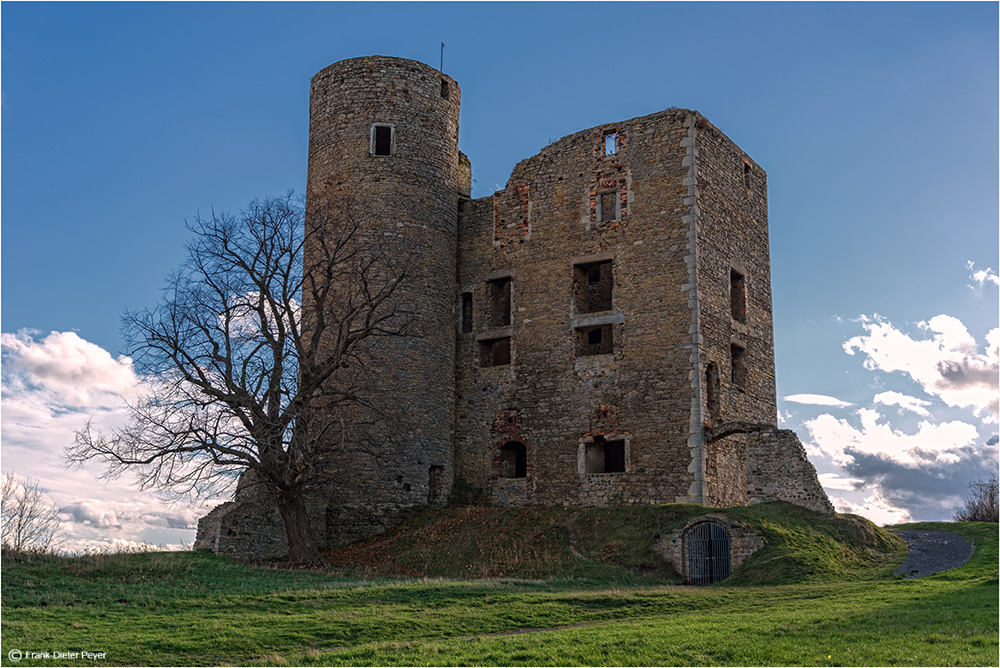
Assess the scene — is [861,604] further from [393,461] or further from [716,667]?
[393,461]

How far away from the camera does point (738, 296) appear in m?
25.2

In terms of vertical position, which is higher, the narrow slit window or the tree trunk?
the narrow slit window

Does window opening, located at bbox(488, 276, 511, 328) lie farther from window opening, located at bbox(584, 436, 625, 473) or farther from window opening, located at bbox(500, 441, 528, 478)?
window opening, located at bbox(584, 436, 625, 473)

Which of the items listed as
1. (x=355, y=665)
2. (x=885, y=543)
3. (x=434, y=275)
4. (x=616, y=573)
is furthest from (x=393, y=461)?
(x=355, y=665)

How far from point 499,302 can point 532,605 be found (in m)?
13.2

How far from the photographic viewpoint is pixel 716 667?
963cm

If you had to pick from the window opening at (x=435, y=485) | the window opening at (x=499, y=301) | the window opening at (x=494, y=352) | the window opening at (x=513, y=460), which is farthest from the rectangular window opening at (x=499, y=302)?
the window opening at (x=435, y=485)

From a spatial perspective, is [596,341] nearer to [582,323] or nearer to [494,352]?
[582,323]

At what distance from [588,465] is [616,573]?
482 centimetres

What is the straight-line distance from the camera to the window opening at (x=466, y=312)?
26188mm

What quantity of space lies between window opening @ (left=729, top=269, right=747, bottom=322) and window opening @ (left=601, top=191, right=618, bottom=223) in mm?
3613

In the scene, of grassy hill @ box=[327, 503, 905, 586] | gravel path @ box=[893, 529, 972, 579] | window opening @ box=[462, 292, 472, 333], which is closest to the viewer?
gravel path @ box=[893, 529, 972, 579]

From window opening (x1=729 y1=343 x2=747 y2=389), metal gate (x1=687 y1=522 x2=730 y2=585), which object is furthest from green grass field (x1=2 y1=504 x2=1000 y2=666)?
window opening (x1=729 y1=343 x2=747 y2=389)

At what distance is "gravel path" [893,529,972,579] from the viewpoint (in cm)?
1762
